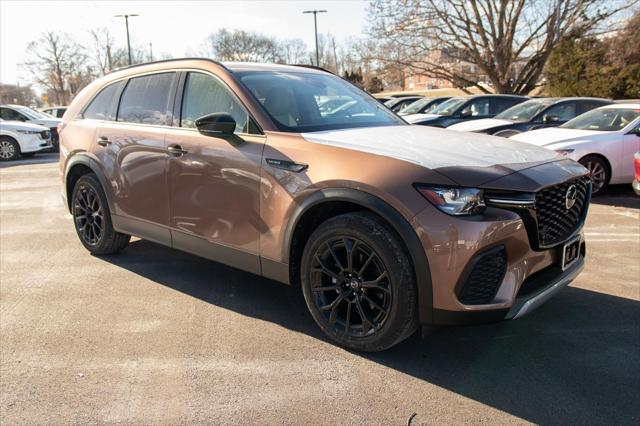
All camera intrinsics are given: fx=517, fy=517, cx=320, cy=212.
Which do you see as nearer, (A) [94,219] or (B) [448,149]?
(B) [448,149]

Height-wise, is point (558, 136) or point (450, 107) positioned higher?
point (450, 107)

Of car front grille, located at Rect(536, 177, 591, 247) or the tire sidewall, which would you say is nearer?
car front grille, located at Rect(536, 177, 591, 247)

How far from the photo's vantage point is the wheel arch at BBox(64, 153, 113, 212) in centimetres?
479

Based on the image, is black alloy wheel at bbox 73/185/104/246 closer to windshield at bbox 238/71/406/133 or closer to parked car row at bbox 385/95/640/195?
windshield at bbox 238/71/406/133

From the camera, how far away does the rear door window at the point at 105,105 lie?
16.2 ft

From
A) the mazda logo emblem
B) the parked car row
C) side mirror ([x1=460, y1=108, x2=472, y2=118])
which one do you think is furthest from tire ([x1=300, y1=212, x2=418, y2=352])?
side mirror ([x1=460, y1=108, x2=472, y2=118])

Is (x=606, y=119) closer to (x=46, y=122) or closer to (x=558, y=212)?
(x=558, y=212)

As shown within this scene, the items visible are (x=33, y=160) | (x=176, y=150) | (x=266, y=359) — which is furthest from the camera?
(x=33, y=160)

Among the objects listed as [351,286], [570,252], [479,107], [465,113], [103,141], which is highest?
[479,107]

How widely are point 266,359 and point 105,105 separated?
3.20 meters

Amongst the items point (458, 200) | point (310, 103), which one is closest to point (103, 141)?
point (310, 103)

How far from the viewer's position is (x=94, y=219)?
5.20 meters

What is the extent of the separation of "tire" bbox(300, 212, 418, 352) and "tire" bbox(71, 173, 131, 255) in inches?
100

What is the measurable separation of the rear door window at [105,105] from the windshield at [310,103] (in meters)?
1.69
